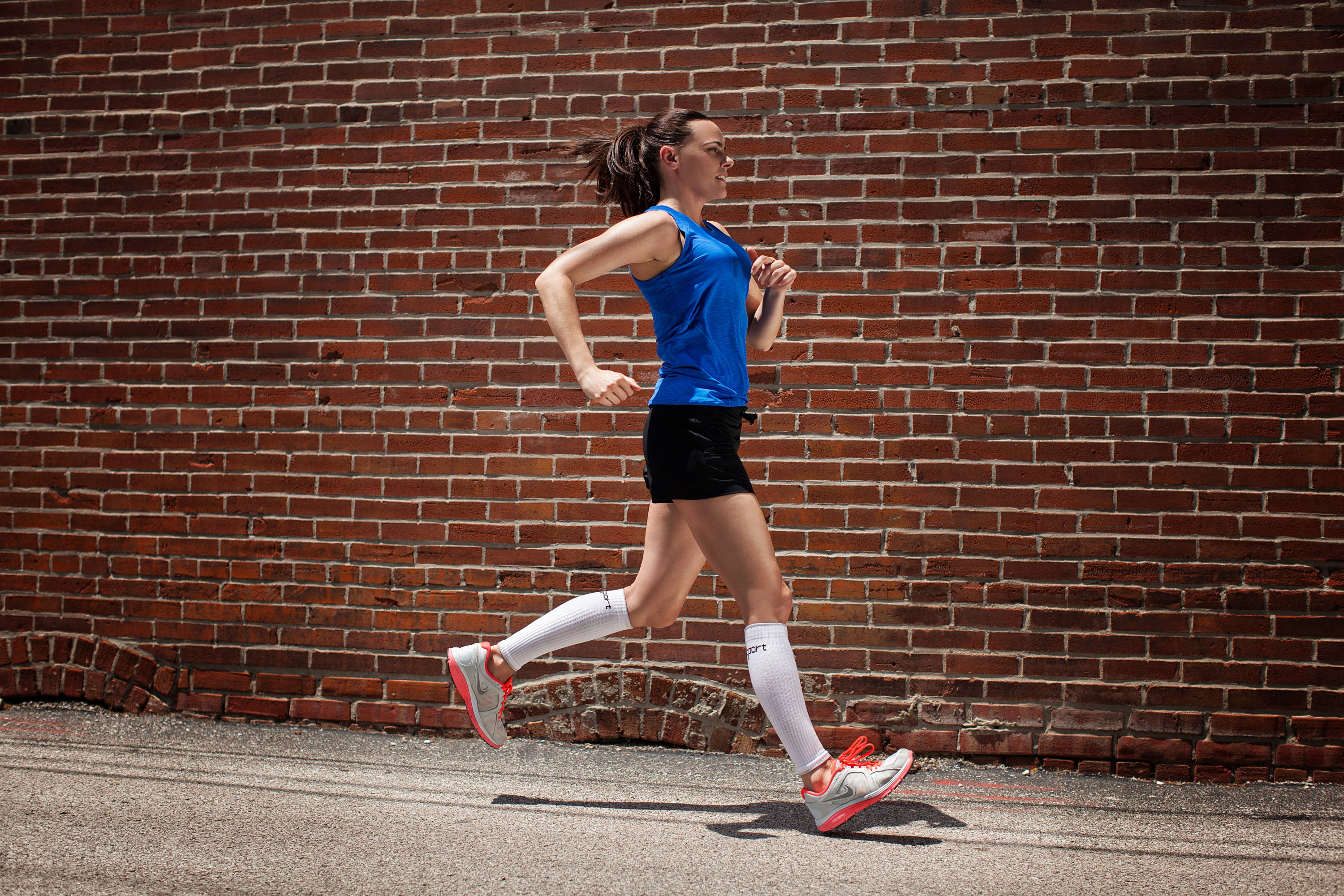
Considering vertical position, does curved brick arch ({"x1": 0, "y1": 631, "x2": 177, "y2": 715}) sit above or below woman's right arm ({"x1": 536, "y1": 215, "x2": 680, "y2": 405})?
below

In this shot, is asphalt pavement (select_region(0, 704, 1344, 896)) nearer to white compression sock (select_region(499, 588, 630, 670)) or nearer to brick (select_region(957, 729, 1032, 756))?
brick (select_region(957, 729, 1032, 756))

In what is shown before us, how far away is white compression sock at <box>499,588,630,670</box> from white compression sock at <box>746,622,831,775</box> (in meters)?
0.45

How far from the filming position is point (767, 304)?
2760 mm

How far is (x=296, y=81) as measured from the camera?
353 centimetres

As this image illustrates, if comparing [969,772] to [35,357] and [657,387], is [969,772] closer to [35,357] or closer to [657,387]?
[657,387]

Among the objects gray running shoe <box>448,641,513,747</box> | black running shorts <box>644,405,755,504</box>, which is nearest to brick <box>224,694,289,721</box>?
gray running shoe <box>448,641,513,747</box>

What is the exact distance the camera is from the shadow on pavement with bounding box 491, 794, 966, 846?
2.41 m

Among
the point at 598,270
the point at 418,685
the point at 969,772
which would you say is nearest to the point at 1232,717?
the point at 969,772

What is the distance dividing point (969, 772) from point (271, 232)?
3339 millimetres

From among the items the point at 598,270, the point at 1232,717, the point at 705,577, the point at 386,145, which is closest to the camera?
the point at 598,270

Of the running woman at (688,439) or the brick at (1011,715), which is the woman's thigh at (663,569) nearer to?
the running woman at (688,439)

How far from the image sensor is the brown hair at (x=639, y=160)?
258cm

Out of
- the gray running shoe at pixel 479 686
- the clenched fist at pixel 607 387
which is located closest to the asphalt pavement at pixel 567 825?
the gray running shoe at pixel 479 686

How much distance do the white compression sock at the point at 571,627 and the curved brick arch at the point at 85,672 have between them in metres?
1.70
